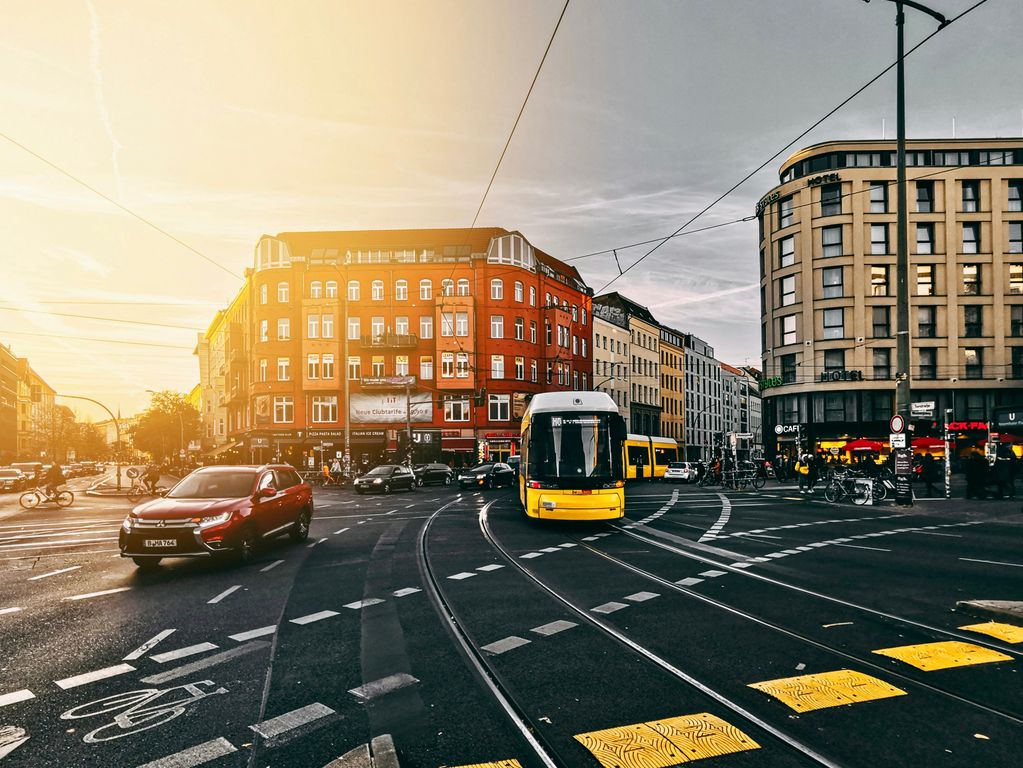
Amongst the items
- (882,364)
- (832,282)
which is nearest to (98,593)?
(882,364)

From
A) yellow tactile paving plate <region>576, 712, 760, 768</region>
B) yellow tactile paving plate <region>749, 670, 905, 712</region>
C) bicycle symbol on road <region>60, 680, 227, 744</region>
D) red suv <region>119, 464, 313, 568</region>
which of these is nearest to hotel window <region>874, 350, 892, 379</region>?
red suv <region>119, 464, 313, 568</region>

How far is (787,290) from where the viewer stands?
59.9 m

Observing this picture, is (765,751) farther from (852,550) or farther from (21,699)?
(852,550)

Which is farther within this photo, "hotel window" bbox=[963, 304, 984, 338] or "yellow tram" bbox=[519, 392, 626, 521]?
"hotel window" bbox=[963, 304, 984, 338]

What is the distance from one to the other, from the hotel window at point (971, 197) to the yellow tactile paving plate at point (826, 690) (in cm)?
6243

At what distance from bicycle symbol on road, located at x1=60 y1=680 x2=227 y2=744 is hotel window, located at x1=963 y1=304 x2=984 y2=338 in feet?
209

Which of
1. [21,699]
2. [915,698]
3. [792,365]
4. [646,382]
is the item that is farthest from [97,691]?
[646,382]

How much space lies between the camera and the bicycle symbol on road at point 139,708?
4.73 m

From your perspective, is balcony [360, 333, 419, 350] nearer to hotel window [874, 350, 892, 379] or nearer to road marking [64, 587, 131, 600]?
hotel window [874, 350, 892, 379]

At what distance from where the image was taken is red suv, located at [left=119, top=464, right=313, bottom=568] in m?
10.9

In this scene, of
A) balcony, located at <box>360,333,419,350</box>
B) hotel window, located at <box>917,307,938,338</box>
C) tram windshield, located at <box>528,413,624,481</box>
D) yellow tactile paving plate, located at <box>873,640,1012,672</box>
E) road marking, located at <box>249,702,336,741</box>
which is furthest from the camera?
balcony, located at <box>360,333,419,350</box>

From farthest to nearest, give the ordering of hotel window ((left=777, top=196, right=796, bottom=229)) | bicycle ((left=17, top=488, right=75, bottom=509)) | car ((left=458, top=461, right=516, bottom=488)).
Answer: hotel window ((left=777, top=196, right=796, bottom=229))
car ((left=458, top=461, right=516, bottom=488))
bicycle ((left=17, top=488, right=75, bottom=509))

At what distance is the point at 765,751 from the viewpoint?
4.28 m

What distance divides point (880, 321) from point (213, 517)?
56549 millimetres
